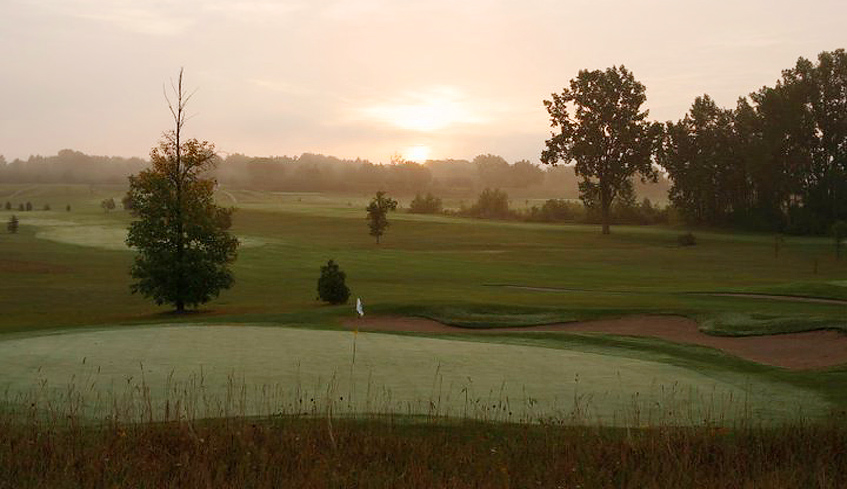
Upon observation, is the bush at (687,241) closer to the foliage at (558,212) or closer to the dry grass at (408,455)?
the foliage at (558,212)

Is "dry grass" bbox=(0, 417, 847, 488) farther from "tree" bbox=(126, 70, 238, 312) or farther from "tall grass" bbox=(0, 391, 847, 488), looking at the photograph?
"tree" bbox=(126, 70, 238, 312)

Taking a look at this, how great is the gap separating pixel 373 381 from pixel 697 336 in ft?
42.6

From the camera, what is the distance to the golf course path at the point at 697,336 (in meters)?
20.5

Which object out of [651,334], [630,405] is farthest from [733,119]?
[630,405]

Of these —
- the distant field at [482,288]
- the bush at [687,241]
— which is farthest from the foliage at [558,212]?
the bush at [687,241]

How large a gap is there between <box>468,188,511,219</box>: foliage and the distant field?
20.1 m

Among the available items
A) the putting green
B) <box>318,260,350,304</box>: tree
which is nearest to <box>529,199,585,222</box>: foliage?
<box>318,260,350,304</box>: tree

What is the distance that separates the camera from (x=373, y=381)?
1566 cm

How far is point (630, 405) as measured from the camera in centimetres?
1391

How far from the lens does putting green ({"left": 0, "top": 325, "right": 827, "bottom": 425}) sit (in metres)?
13.4

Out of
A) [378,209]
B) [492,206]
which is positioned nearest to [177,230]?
[378,209]

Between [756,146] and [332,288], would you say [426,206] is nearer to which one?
[756,146]

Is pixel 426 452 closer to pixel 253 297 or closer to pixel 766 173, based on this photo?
pixel 253 297

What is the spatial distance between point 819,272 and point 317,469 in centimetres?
6061
